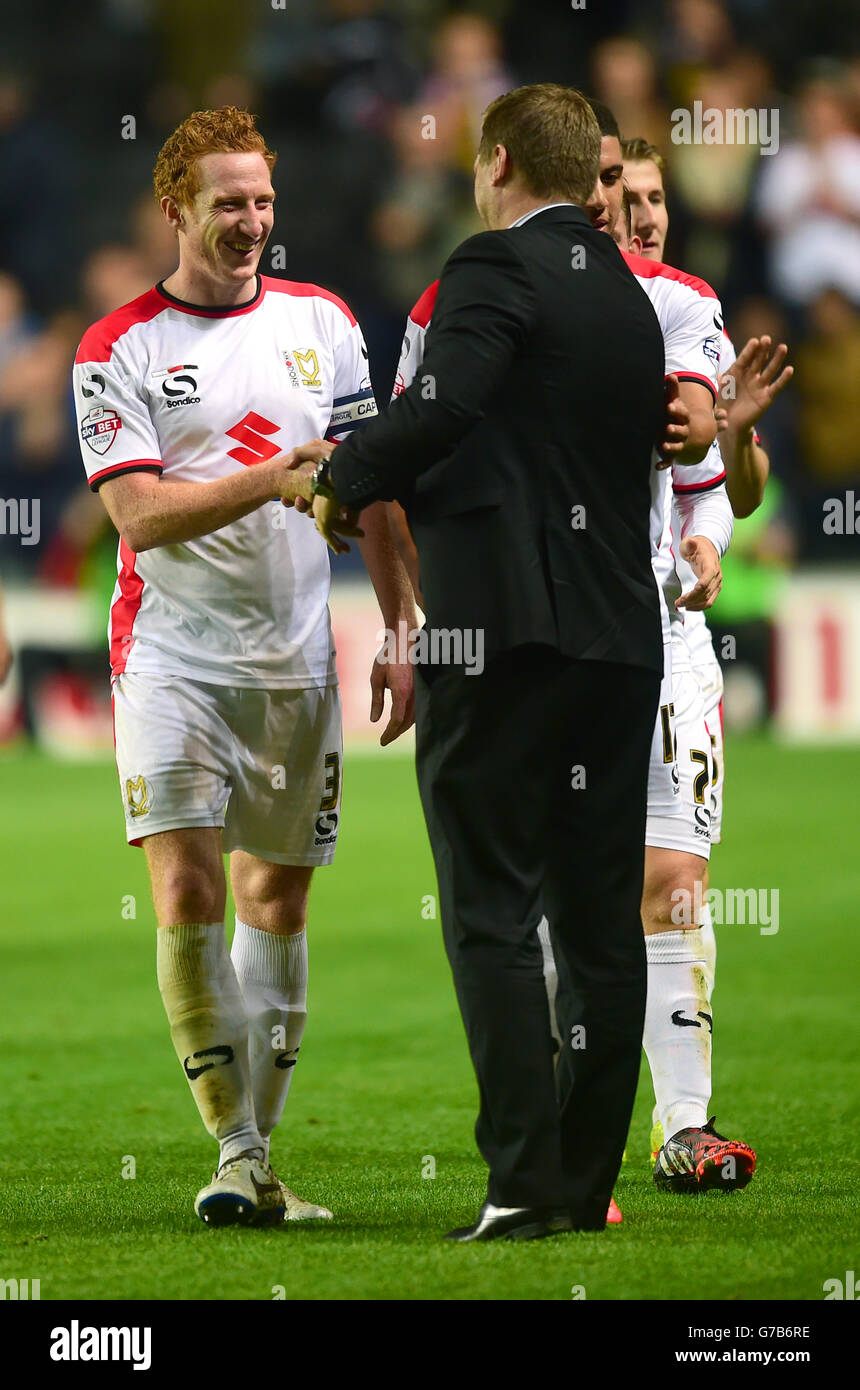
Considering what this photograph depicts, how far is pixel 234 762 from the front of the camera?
153 inches

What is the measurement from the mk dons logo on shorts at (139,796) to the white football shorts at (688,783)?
1.13 meters

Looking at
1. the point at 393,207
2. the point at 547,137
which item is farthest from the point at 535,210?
the point at 393,207

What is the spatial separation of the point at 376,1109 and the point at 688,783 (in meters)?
1.26

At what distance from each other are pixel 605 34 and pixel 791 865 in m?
9.22

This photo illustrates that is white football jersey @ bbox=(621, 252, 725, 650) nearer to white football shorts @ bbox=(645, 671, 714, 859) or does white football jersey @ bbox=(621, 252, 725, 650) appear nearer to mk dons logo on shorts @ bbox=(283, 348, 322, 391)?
white football shorts @ bbox=(645, 671, 714, 859)

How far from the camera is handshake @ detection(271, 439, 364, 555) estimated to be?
3.43m

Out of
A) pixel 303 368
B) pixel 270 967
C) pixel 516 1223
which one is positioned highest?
pixel 303 368

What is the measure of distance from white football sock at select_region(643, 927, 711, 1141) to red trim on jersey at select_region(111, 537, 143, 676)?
1.27 m

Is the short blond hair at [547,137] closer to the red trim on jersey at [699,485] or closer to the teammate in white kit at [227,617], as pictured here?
the teammate in white kit at [227,617]

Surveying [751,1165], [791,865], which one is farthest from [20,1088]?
[791,865]

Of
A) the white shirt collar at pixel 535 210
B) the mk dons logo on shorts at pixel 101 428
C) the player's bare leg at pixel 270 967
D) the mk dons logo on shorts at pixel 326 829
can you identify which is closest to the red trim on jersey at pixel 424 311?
the white shirt collar at pixel 535 210

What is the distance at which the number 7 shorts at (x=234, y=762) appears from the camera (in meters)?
3.79

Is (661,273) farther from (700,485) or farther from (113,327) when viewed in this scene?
(113,327)
